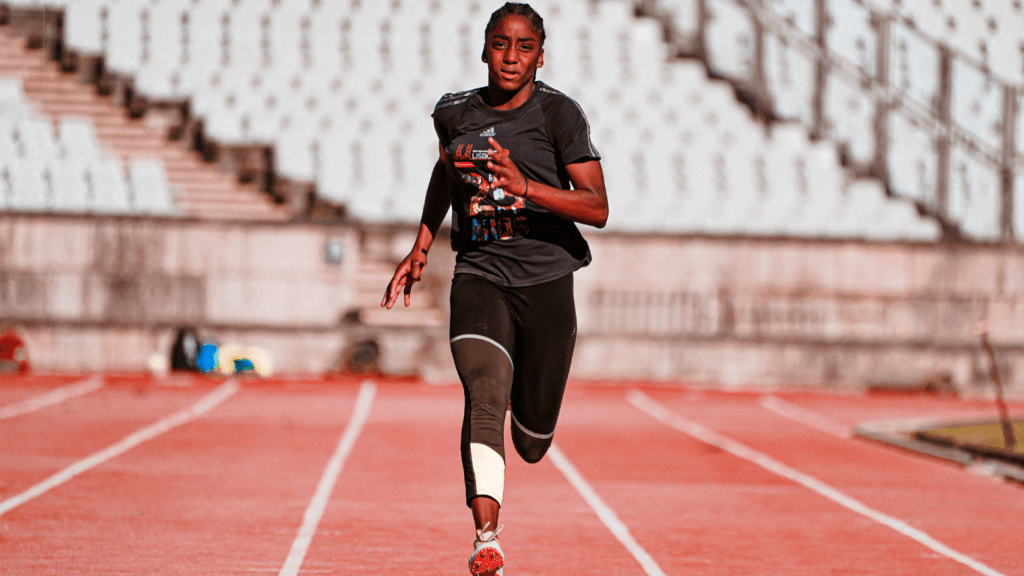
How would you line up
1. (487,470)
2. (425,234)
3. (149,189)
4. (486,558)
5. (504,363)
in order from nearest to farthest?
1. (486,558)
2. (487,470)
3. (504,363)
4. (425,234)
5. (149,189)

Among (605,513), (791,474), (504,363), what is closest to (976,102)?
(791,474)

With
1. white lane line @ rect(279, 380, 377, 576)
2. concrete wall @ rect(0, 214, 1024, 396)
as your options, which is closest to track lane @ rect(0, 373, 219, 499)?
white lane line @ rect(279, 380, 377, 576)

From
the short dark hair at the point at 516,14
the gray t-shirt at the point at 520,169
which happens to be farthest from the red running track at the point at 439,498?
the short dark hair at the point at 516,14

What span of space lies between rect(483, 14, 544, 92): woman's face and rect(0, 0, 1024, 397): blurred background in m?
13.9

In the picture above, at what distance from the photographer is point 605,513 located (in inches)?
291

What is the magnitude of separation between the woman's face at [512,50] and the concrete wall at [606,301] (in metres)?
13.9

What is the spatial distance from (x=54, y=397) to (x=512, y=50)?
11428mm

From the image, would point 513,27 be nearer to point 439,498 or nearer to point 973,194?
point 439,498

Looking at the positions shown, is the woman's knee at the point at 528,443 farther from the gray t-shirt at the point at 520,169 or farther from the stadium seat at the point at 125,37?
the stadium seat at the point at 125,37

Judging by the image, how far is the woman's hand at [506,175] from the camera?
3.94m

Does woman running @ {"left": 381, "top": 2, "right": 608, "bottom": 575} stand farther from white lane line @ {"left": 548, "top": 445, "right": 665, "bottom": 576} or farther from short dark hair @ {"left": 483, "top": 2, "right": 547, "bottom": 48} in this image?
white lane line @ {"left": 548, "top": 445, "right": 665, "bottom": 576}

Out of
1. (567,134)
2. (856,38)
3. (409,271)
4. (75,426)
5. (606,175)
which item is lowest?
(75,426)

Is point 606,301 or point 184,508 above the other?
point 606,301

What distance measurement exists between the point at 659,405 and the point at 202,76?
9.77m
